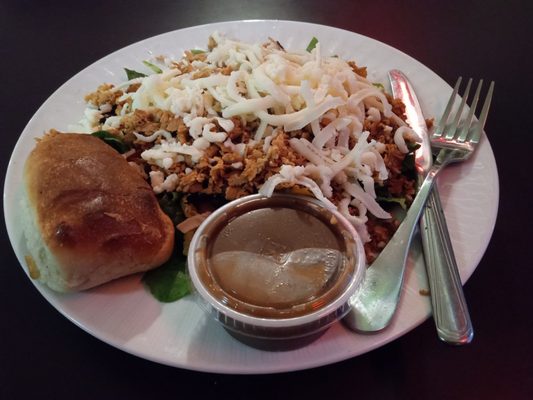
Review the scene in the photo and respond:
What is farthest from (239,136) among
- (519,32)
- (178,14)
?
(519,32)

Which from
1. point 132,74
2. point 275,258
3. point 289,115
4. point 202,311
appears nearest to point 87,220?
point 202,311

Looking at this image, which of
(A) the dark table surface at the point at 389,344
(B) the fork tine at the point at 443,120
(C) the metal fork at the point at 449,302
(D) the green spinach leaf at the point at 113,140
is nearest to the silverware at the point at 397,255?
(B) the fork tine at the point at 443,120

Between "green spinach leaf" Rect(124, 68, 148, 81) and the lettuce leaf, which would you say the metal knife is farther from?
"green spinach leaf" Rect(124, 68, 148, 81)

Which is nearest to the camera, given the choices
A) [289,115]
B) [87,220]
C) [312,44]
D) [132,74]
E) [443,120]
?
[87,220]

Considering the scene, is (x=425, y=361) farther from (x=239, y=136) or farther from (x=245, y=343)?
(x=239, y=136)

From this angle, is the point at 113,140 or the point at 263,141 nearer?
the point at 263,141

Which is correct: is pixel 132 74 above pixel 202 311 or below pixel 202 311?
above

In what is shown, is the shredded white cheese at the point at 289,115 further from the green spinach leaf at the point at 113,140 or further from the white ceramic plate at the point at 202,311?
the white ceramic plate at the point at 202,311

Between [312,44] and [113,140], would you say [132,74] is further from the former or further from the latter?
[312,44]
